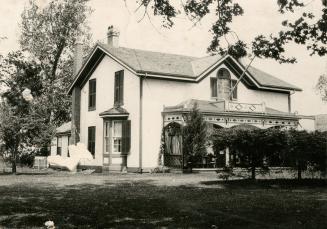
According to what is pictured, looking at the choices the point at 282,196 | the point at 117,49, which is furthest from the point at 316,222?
the point at 117,49

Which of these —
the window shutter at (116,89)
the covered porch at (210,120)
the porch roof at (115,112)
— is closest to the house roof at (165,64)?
the window shutter at (116,89)

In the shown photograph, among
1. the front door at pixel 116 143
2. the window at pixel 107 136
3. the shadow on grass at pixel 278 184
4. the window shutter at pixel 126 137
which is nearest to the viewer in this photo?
the shadow on grass at pixel 278 184

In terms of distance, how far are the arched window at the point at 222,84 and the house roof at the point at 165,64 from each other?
0.92 meters

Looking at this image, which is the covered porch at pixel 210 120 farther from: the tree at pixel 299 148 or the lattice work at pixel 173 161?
the tree at pixel 299 148

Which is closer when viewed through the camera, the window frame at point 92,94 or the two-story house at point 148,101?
the two-story house at point 148,101

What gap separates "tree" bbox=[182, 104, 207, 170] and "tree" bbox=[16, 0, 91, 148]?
1832 centimetres

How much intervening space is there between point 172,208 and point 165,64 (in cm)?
1813

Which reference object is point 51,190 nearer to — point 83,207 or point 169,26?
point 83,207

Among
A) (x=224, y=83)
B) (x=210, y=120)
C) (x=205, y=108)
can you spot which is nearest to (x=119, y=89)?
(x=205, y=108)

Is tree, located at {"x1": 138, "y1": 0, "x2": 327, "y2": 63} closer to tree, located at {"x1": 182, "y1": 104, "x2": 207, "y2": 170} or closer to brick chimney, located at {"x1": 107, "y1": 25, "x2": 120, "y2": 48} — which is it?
tree, located at {"x1": 182, "y1": 104, "x2": 207, "y2": 170}

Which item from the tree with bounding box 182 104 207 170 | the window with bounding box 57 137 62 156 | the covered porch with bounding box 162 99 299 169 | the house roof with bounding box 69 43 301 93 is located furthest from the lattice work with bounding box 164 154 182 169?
the window with bounding box 57 137 62 156

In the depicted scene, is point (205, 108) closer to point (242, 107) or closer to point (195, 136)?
point (242, 107)

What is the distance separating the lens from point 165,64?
89.2 feet

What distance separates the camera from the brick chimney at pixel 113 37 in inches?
1163
